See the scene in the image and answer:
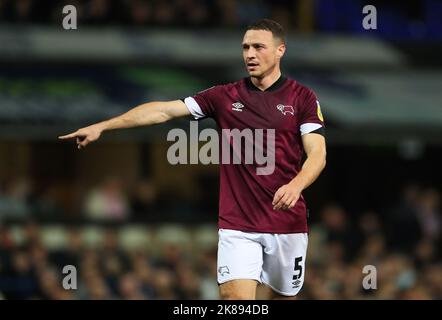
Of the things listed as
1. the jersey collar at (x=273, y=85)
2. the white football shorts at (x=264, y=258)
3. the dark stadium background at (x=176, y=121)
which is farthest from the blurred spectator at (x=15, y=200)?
the jersey collar at (x=273, y=85)

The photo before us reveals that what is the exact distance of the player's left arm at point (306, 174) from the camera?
8.48m

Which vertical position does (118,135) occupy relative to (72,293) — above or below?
above

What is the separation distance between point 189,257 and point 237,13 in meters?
4.76

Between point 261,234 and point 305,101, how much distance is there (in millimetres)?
1020

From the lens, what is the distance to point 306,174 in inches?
346

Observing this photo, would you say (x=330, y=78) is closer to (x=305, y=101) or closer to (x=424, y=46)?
(x=424, y=46)

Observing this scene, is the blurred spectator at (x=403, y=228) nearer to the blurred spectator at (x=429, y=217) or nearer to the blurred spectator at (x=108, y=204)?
the blurred spectator at (x=429, y=217)

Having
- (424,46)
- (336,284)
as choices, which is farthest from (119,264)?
(424,46)

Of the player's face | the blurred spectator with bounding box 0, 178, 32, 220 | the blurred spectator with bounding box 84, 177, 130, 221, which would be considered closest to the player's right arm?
the player's face

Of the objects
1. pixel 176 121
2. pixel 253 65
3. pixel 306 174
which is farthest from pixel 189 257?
pixel 306 174

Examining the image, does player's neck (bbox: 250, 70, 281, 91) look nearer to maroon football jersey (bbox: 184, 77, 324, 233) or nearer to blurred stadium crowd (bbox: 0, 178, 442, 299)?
maroon football jersey (bbox: 184, 77, 324, 233)

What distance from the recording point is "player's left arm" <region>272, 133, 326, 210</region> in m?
8.48

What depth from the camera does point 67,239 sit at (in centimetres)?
1892

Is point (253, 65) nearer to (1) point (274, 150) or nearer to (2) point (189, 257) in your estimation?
(1) point (274, 150)
